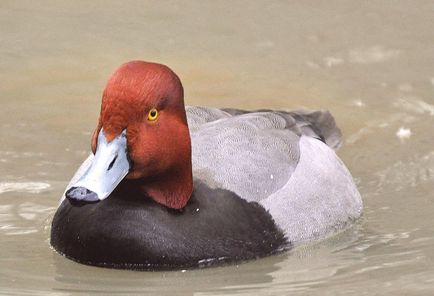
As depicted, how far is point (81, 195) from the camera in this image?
607 cm

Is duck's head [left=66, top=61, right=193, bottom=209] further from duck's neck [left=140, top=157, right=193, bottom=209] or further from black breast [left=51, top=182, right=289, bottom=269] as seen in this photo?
black breast [left=51, top=182, right=289, bottom=269]

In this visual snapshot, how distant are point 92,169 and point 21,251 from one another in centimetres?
97

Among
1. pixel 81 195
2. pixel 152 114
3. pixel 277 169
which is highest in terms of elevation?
pixel 152 114

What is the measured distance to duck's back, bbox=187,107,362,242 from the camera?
6.95m

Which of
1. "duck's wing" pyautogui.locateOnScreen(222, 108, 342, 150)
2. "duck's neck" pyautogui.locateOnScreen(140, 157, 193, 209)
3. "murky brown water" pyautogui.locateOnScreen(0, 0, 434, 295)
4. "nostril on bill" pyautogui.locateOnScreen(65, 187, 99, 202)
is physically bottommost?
"murky brown water" pyautogui.locateOnScreen(0, 0, 434, 295)

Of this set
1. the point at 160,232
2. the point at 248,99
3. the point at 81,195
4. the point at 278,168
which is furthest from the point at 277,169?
the point at 248,99

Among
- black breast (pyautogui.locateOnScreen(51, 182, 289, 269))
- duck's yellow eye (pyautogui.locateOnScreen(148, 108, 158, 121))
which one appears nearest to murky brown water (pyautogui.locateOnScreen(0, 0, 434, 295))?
black breast (pyautogui.locateOnScreen(51, 182, 289, 269))

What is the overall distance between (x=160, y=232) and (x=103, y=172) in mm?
512

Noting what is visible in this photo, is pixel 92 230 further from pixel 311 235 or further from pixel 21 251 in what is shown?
pixel 311 235

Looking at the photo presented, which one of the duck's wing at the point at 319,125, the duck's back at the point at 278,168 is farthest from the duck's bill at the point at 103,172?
the duck's wing at the point at 319,125

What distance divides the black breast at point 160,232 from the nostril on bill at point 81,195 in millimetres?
451

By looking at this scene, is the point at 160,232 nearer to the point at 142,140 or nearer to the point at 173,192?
the point at 173,192

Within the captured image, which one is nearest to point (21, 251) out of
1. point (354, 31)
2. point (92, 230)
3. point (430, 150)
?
point (92, 230)

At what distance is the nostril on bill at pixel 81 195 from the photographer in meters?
6.05
